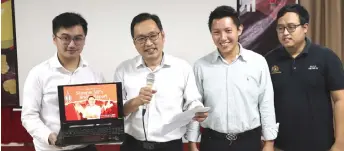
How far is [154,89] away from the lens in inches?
68.4

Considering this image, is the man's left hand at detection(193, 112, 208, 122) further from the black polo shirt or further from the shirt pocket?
the black polo shirt

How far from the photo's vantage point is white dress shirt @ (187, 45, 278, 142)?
6.08 ft

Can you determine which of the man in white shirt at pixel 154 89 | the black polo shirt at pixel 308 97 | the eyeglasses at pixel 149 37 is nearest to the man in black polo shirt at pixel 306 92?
the black polo shirt at pixel 308 97

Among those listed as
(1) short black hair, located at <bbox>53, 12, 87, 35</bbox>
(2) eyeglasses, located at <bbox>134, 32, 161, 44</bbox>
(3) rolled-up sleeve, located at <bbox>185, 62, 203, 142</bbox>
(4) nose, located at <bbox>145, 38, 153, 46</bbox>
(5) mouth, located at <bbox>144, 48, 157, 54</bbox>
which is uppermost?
(1) short black hair, located at <bbox>53, 12, 87, 35</bbox>

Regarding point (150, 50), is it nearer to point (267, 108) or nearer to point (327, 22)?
point (267, 108)

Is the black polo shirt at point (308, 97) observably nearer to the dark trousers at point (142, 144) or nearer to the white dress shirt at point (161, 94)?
the white dress shirt at point (161, 94)

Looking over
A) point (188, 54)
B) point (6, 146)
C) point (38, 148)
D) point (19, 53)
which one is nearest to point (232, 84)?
point (188, 54)

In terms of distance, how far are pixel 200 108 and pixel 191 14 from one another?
1.39m

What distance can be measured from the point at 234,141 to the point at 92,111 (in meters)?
0.84

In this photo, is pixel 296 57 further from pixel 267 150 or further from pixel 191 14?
pixel 191 14

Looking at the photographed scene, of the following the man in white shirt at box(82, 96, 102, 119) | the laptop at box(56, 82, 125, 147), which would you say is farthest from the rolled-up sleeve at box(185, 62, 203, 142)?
the man in white shirt at box(82, 96, 102, 119)

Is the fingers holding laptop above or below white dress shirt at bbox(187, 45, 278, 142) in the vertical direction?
below

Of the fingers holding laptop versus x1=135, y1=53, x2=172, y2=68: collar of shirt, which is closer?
the fingers holding laptop

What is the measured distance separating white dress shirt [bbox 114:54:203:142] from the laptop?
94 mm
